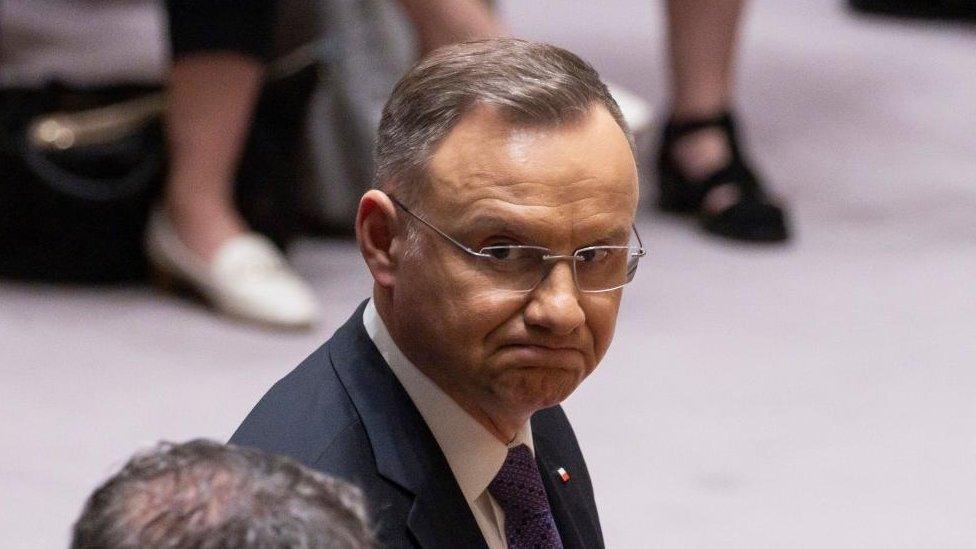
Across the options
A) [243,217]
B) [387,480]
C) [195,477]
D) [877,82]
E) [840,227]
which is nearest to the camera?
[195,477]

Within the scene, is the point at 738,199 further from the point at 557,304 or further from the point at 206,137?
the point at 557,304

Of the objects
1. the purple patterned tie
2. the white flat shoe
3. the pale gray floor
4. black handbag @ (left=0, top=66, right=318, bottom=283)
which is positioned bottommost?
the pale gray floor

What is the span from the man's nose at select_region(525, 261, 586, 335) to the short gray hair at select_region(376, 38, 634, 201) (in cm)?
13

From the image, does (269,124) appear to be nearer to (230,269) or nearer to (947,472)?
(230,269)

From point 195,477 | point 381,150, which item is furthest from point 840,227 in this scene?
point 195,477

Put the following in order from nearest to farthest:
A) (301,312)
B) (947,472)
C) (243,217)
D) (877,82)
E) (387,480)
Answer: (387,480), (947,472), (301,312), (243,217), (877,82)

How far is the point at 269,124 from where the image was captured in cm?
378

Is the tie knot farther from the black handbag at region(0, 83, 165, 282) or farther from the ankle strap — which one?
the ankle strap

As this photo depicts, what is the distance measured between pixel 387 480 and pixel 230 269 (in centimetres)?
206

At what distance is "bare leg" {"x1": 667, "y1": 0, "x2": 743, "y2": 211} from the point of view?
13.0ft

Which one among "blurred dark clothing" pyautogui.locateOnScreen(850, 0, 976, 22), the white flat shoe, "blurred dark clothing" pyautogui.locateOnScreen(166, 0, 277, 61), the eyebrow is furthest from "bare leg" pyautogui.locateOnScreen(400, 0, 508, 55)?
"blurred dark clothing" pyautogui.locateOnScreen(850, 0, 976, 22)

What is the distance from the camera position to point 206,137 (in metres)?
3.40

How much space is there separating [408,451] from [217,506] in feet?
1.76

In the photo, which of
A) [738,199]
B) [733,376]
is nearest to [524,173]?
[733,376]
